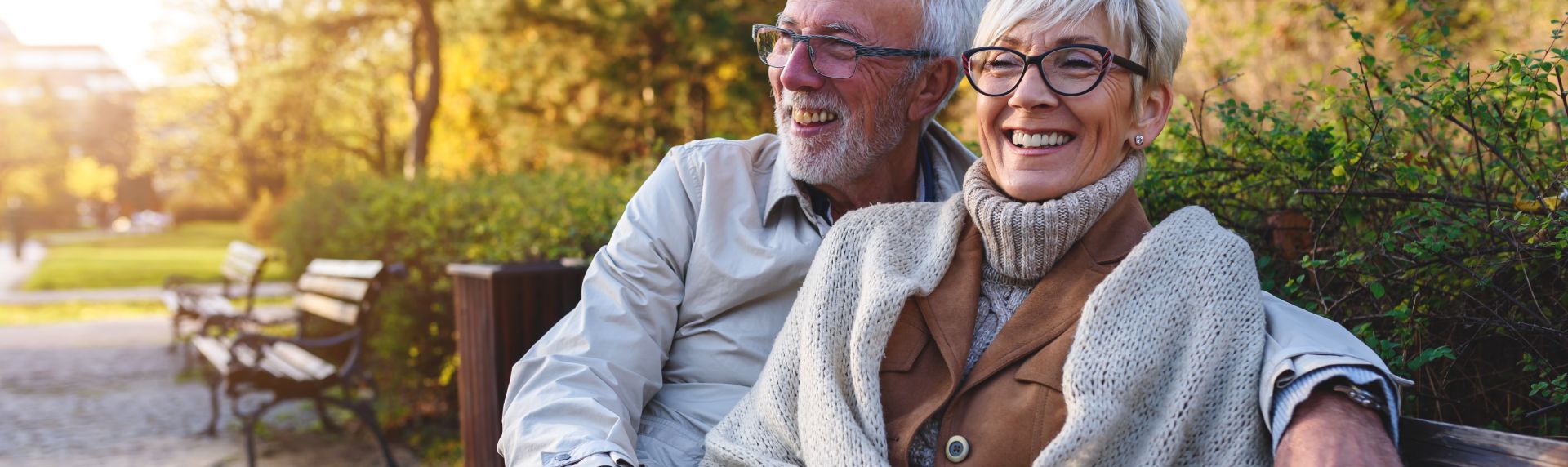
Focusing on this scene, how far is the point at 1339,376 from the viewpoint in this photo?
1701 mm

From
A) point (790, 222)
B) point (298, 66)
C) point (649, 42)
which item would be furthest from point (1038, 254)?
point (298, 66)

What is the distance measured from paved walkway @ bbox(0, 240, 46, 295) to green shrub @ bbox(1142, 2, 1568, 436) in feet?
67.8

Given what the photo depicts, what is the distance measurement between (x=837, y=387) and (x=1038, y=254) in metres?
0.42

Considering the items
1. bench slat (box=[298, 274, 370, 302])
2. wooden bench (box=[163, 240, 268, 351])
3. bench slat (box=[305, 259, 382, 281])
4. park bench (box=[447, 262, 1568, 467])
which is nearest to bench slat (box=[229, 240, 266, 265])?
wooden bench (box=[163, 240, 268, 351])

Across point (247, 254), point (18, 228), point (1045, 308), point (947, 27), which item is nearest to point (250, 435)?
point (247, 254)

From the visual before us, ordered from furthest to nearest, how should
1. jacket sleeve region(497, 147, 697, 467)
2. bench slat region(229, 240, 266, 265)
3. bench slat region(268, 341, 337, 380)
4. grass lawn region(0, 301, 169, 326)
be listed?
grass lawn region(0, 301, 169, 326), bench slat region(229, 240, 266, 265), bench slat region(268, 341, 337, 380), jacket sleeve region(497, 147, 697, 467)

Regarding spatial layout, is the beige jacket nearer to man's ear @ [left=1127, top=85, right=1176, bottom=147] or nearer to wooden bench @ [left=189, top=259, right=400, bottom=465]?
man's ear @ [left=1127, top=85, right=1176, bottom=147]

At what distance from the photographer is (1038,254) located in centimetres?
204

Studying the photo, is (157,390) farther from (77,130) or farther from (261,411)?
(77,130)

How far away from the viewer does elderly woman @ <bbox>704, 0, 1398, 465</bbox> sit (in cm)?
182

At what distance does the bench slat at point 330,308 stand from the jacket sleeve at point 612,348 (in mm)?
3113

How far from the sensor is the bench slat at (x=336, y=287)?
540cm

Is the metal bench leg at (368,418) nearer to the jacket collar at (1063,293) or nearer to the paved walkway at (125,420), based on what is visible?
the paved walkway at (125,420)

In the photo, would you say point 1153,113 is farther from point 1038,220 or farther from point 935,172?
point 935,172
